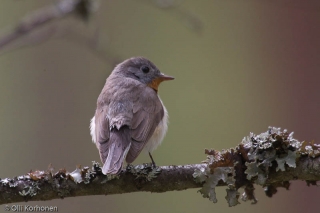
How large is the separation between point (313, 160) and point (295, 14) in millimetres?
4990

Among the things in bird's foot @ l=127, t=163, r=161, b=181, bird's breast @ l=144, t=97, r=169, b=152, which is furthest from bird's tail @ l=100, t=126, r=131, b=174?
bird's breast @ l=144, t=97, r=169, b=152

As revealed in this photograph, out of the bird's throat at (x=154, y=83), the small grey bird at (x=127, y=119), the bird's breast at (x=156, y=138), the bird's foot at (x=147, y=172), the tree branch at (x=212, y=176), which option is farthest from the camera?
the bird's throat at (x=154, y=83)

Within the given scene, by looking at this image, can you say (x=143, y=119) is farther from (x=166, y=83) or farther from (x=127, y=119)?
(x=166, y=83)

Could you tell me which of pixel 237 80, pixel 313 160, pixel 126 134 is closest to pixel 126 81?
pixel 126 134

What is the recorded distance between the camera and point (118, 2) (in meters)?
9.38

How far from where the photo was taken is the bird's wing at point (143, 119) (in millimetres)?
4547

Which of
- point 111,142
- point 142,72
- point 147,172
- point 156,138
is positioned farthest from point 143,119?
point 142,72

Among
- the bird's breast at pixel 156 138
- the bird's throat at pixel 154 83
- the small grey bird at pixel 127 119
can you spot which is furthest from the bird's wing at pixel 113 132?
the bird's throat at pixel 154 83

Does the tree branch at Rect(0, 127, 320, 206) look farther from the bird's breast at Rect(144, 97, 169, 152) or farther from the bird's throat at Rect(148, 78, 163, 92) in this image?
the bird's throat at Rect(148, 78, 163, 92)

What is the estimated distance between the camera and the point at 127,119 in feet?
15.8

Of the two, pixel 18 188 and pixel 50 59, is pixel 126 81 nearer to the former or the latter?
pixel 18 188

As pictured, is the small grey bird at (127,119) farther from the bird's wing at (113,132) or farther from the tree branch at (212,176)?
the tree branch at (212,176)

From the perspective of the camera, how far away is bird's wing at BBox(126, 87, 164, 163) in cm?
455

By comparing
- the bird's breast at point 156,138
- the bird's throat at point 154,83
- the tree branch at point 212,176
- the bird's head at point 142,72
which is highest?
the bird's head at point 142,72
